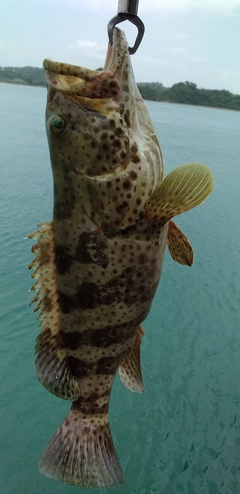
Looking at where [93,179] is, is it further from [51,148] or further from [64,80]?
[64,80]

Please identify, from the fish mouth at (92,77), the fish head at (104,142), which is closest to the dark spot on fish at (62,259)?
the fish head at (104,142)

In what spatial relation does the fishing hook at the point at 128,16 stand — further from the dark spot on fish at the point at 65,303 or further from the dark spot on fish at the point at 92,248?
the dark spot on fish at the point at 65,303

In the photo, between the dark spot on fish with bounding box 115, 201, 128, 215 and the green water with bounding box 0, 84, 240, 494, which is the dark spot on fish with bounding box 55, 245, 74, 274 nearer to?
the dark spot on fish with bounding box 115, 201, 128, 215

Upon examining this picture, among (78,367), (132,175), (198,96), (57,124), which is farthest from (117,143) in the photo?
(198,96)

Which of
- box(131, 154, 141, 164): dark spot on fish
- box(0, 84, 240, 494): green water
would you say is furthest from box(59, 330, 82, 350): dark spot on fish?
box(0, 84, 240, 494): green water

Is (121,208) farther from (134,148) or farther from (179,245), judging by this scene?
(179,245)
